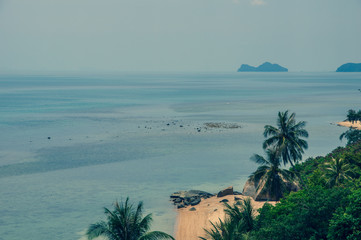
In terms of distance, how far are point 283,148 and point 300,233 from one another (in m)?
20.2

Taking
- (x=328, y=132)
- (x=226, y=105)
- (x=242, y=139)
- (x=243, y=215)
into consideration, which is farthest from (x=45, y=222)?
(x=226, y=105)

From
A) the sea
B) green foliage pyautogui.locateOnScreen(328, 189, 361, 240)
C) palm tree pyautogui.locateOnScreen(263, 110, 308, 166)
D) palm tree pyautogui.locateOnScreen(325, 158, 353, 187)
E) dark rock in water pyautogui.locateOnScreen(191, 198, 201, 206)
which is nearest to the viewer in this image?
green foliage pyautogui.locateOnScreen(328, 189, 361, 240)

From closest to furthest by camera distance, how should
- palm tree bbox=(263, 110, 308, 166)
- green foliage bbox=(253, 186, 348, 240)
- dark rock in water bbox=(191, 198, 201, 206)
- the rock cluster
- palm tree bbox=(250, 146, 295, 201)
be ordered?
green foliage bbox=(253, 186, 348, 240)
palm tree bbox=(250, 146, 295, 201)
palm tree bbox=(263, 110, 308, 166)
dark rock in water bbox=(191, 198, 201, 206)
the rock cluster

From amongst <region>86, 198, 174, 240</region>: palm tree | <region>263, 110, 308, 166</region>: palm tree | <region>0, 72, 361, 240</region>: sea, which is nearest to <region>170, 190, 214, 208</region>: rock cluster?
<region>0, 72, 361, 240</region>: sea

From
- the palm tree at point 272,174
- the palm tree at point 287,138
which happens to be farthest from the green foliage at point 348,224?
the palm tree at point 287,138

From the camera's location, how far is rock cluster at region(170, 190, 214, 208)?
55.9 m

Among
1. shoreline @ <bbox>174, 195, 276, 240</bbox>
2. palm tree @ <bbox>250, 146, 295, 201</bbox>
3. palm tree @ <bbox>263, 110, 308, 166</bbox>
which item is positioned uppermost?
palm tree @ <bbox>263, 110, 308, 166</bbox>

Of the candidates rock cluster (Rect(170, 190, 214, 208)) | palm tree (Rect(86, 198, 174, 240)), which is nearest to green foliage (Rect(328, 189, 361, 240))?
palm tree (Rect(86, 198, 174, 240))

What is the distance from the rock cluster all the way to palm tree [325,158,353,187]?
1728cm

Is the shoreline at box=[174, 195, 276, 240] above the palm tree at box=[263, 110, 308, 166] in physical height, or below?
below

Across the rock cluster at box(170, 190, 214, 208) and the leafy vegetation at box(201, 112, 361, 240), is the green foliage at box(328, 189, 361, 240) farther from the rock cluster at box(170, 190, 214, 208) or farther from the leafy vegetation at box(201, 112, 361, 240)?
the rock cluster at box(170, 190, 214, 208)

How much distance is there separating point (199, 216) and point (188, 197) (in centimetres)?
651

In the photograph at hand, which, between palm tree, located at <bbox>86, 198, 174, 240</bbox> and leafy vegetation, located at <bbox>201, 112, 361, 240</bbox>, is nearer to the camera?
leafy vegetation, located at <bbox>201, 112, 361, 240</bbox>

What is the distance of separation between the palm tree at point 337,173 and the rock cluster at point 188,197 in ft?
56.7
